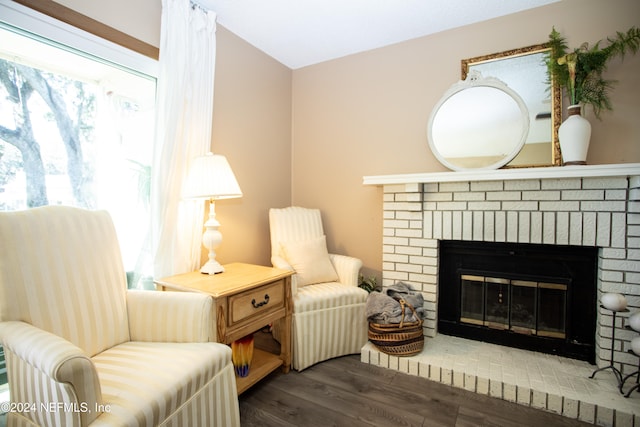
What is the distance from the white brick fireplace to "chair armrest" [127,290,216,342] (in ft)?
4.16

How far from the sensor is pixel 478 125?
89.7 inches

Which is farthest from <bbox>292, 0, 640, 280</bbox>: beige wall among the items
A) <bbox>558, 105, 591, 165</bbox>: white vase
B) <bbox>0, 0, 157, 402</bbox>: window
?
<bbox>0, 0, 157, 402</bbox>: window

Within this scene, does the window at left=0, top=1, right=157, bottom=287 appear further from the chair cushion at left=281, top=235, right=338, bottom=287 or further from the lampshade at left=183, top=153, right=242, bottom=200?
the chair cushion at left=281, top=235, right=338, bottom=287

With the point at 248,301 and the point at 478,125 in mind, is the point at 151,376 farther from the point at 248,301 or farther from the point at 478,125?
the point at 478,125

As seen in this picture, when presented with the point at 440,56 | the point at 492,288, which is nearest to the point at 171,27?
the point at 440,56

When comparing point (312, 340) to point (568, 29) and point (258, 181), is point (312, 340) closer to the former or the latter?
point (258, 181)

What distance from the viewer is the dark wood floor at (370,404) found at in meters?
1.58

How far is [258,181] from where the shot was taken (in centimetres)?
274

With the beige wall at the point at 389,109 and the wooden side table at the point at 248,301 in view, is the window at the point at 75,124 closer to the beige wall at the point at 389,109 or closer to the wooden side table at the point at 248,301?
the wooden side table at the point at 248,301

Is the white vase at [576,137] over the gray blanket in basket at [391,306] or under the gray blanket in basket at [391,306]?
over

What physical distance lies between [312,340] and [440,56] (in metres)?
2.41

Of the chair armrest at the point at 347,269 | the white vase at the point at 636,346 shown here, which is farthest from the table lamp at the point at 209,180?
the white vase at the point at 636,346

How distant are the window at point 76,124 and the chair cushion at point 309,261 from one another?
38.6 inches

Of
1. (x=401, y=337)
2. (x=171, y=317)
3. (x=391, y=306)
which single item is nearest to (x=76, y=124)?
(x=171, y=317)
